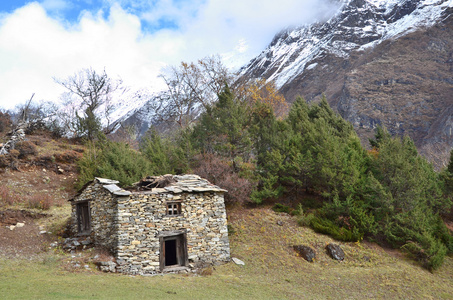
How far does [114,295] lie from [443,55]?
94725 millimetres

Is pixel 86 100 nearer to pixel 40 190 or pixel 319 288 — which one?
pixel 40 190

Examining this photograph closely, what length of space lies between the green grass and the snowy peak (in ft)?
267

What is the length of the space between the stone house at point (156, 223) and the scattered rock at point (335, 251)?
5623 mm

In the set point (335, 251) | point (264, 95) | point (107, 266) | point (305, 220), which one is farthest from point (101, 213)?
point (264, 95)

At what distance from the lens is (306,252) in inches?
617

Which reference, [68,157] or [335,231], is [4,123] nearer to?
[68,157]

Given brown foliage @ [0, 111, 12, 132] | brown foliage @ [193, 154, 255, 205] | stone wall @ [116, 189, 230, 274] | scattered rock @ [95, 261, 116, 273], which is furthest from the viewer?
brown foliage @ [0, 111, 12, 132]

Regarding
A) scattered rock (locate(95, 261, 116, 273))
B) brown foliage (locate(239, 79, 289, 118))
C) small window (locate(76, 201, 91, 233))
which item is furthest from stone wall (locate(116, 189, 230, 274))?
brown foliage (locate(239, 79, 289, 118))

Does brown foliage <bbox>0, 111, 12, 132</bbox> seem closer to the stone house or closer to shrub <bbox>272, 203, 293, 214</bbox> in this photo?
the stone house

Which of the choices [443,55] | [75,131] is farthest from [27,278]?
[443,55]

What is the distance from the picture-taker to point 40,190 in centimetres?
2252

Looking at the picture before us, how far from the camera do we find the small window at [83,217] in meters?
15.5

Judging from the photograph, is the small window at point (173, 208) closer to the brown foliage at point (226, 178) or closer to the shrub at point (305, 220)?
the brown foliage at point (226, 178)

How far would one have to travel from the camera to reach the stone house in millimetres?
12719
